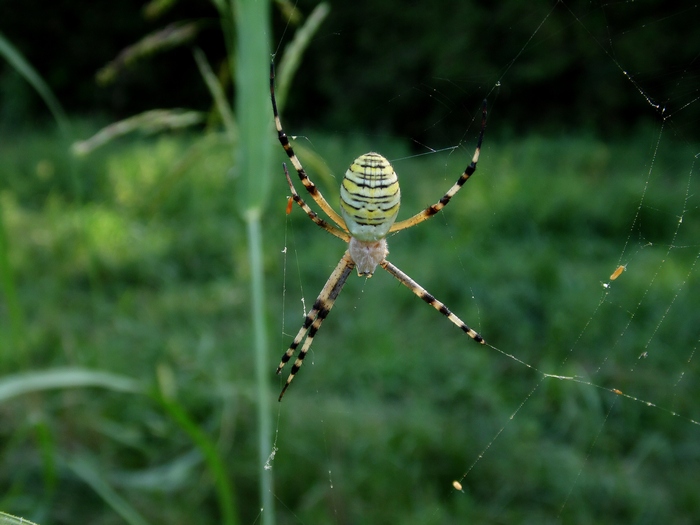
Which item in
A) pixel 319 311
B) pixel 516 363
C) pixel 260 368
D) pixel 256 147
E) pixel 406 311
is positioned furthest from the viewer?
pixel 406 311

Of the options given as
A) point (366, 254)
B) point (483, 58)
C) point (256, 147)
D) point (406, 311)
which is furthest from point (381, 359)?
point (483, 58)

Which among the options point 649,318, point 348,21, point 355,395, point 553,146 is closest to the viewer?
point 355,395

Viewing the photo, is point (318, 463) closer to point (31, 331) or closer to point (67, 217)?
point (31, 331)

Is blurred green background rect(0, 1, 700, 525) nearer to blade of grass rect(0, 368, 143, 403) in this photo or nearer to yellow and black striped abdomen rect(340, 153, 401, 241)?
blade of grass rect(0, 368, 143, 403)

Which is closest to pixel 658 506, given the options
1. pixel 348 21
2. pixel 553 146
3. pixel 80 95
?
pixel 553 146

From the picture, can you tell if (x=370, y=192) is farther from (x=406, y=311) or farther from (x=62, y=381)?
(x=406, y=311)

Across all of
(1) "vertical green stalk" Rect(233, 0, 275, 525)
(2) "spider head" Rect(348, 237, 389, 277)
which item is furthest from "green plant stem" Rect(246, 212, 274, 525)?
(2) "spider head" Rect(348, 237, 389, 277)
